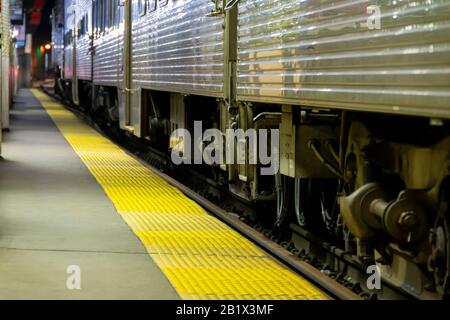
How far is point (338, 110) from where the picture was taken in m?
6.38

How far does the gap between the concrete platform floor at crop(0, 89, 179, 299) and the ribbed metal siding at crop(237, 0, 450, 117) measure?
156cm

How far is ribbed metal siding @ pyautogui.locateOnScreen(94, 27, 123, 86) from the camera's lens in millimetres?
15578

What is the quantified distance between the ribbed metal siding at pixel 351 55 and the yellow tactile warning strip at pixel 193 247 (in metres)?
1.16

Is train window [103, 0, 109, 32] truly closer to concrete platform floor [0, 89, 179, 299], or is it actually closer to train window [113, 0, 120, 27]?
train window [113, 0, 120, 27]

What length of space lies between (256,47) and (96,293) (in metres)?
2.93

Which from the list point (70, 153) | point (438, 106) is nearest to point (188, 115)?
point (70, 153)

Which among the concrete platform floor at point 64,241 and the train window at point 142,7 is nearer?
the concrete platform floor at point 64,241

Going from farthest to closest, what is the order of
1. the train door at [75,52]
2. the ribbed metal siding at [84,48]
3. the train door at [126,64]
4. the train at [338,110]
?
the train door at [75,52] < the ribbed metal siding at [84,48] < the train door at [126,64] < the train at [338,110]

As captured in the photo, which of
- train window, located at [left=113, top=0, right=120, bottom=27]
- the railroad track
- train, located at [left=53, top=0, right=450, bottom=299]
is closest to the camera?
train, located at [left=53, top=0, right=450, bottom=299]

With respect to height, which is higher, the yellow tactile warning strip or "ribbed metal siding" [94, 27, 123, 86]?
"ribbed metal siding" [94, 27, 123, 86]

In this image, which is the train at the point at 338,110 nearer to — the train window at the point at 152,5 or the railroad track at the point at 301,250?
the railroad track at the point at 301,250

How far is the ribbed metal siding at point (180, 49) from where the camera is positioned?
8820 mm
